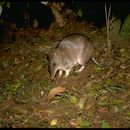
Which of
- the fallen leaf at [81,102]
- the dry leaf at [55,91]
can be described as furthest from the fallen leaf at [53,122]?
the dry leaf at [55,91]

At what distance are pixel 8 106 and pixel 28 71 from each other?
143 cm

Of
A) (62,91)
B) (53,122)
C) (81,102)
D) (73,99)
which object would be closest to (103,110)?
(81,102)

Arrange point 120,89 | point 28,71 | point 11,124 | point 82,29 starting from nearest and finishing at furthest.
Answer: point 11,124, point 120,89, point 28,71, point 82,29

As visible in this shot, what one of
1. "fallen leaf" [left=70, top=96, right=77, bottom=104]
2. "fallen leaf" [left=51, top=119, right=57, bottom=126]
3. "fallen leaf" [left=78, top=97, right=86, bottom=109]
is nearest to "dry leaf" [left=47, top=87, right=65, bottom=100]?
"fallen leaf" [left=70, top=96, right=77, bottom=104]

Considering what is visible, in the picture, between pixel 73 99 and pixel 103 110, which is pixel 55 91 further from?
pixel 103 110

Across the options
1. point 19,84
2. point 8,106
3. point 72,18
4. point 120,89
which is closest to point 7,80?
point 19,84

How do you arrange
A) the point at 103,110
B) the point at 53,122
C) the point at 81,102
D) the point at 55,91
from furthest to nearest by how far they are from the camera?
1. the point at 55,91
2. the point at 81,102
3. the point at 103,110
4. the point at 53,122

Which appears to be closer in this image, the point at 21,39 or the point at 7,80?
the point at 7,80

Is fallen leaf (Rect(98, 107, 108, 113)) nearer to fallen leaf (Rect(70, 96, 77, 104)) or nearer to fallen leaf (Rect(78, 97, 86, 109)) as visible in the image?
fallen leaf (Rect(78, 97, 86, 109))

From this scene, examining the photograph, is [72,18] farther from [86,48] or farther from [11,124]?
[11,124]

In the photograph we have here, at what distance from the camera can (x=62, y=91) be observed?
726 cm

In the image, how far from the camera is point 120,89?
703 centimetres

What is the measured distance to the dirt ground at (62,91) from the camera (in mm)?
6426

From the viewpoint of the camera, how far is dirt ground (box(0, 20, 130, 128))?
643 centimetres
